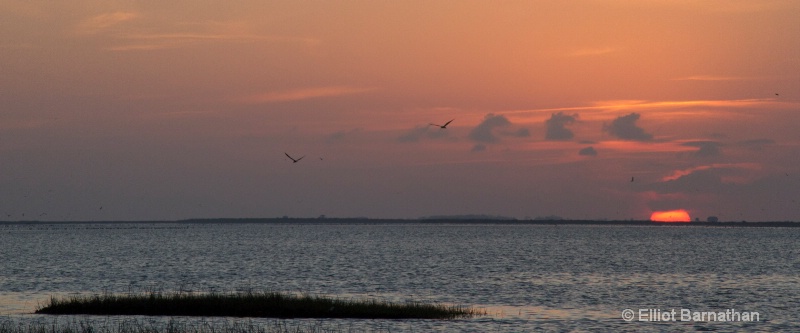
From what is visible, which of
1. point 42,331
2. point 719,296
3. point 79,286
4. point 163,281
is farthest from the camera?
point 163,281

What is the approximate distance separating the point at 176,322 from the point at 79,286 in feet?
106

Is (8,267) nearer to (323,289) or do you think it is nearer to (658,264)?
(323,289)

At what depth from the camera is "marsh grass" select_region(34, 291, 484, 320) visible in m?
49.7

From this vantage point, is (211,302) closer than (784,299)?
Yes

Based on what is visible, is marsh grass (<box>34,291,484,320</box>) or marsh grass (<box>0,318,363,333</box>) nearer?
marsh grass (<box>0,318,363,333</box>)

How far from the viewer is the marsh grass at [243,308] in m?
49.7

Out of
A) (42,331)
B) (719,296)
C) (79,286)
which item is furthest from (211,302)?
(719,296)

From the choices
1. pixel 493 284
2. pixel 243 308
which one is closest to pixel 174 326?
pixel 243 308

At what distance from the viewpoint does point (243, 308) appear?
4978cm

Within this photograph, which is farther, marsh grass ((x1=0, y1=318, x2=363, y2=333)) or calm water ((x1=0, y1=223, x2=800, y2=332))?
calm water ((x1=0, y1=223, x2=800, y2=332))

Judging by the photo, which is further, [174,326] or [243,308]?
[243,308]

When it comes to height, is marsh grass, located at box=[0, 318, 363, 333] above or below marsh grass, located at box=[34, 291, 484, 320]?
below

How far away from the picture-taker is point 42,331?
1453 inches

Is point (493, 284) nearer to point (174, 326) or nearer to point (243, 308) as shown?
point (243, 308)
